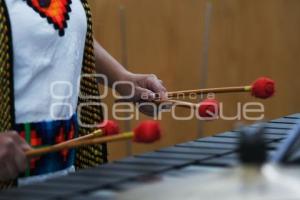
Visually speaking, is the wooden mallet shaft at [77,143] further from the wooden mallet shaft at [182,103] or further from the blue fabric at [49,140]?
the wooden mallet shaft at [182,103]

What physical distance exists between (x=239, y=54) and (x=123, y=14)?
570mm

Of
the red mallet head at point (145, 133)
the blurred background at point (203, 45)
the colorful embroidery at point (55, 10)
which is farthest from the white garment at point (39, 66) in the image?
the blurred background at point (203, 45)

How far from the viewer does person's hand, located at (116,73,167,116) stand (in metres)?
1.26

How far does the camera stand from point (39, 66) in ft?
3.51

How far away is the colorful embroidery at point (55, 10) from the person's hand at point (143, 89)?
21 centimetres

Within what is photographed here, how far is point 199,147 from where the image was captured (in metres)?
0.98

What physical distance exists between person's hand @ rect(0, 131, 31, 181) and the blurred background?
4.58ft

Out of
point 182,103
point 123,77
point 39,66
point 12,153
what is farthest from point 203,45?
point 12,153

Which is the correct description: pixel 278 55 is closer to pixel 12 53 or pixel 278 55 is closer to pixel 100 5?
pixel 100 5

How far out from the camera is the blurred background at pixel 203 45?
2.50 meters

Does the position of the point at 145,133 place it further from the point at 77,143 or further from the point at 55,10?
the point at 55,10

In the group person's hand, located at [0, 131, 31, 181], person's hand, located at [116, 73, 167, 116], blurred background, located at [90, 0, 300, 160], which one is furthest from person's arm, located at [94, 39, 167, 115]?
blurred background, located at [90, 0, 300, 160]

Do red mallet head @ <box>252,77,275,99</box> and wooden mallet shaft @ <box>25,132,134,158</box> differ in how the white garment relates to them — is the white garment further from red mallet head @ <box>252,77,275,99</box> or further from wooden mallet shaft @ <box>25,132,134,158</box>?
red mallet head @ <box>252,77,275,99</box>

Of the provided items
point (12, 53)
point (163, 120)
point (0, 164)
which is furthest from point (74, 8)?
point (163, 120)
